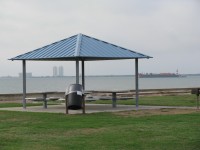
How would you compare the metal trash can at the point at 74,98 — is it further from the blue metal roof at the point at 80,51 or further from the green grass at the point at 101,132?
the blue metal roof at the point at 80,51

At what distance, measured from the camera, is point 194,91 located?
20375mm

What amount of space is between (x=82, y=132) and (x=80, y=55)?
266 inches

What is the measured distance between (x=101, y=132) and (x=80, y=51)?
742cm

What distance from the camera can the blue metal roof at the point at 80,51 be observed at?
1952 centimetres

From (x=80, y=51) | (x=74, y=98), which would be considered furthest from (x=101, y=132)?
(x=80, y=51)

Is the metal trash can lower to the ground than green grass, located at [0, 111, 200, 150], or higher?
higher

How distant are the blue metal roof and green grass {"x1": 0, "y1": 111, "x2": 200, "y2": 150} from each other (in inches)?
157

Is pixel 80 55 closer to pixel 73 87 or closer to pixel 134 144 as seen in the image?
pixel 73 87

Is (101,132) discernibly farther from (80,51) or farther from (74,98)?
(80,51)

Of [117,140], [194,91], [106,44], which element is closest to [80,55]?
[106,44]

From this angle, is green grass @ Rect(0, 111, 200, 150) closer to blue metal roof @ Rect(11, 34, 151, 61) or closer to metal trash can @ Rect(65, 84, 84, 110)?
metal trash can @ Rect(65, 84, 84, 110)

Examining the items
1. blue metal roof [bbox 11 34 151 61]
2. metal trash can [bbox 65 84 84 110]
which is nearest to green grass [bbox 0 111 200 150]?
metal trash can [bbox 65 84 84 110]

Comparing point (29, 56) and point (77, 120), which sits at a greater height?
point (29, 56)

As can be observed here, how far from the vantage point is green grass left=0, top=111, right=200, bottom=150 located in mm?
10391
